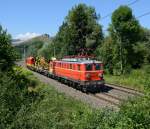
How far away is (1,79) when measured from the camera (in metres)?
25.8

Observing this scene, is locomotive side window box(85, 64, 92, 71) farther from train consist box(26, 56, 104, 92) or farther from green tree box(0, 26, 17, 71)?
green tree box(0, 26, 17, 71)

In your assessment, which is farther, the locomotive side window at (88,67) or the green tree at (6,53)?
the locomotive side window at (88,67)

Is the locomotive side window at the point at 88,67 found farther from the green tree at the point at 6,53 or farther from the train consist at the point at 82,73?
the green tree at the point at 6,53

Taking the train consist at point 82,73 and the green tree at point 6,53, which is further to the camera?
the train consist at point 82,73

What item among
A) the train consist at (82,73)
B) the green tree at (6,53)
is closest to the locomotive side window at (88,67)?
the train consist at (82,73)

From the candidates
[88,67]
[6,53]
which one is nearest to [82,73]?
[88,67]

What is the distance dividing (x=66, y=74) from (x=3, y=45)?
15.0 metres

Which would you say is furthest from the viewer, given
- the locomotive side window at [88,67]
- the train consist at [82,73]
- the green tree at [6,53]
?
the locomotive side window at [88,67]

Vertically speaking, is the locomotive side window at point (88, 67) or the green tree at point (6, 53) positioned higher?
the green tree at point (6, 53)

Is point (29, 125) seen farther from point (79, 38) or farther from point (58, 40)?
point (58, 40)

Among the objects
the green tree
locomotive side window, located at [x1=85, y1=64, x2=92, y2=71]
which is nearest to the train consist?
locomotive side window, located at [x1=85, y1=64, x2=92, y2=71]

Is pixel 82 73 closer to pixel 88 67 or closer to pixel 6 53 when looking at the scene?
pixel 88 67

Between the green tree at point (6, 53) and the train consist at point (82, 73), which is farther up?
the green tree at point (6, 53)

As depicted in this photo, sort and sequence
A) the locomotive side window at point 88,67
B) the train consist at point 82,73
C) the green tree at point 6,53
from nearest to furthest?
1. the green tree at point 6,53
2. the train consist at point 82,73
3. the locomotive side window at point 88,67
